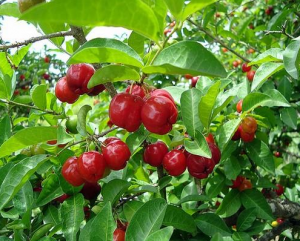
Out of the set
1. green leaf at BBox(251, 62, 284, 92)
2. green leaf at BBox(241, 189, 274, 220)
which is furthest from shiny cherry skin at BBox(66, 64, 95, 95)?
green leaf at BBox(241, 189, 274, 220)

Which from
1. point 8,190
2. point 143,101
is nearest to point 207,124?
point 143,101

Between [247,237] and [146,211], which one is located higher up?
[146,211]

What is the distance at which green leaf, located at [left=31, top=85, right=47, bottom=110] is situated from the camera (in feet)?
5.04

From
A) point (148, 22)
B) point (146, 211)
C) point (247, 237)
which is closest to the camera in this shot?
point (148, 22)

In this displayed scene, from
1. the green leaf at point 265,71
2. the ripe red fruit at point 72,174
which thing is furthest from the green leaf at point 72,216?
the green leaf at point 265,71

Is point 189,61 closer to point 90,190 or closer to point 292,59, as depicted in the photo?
point 292,59

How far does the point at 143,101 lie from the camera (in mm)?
1227

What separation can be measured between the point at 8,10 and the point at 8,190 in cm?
65

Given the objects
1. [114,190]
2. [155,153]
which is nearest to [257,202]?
[155,153]

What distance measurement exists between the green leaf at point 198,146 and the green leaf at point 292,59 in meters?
0.35

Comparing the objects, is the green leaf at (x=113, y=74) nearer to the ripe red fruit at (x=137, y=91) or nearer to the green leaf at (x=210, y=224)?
the ripe red fruit at (x=137, y=91)

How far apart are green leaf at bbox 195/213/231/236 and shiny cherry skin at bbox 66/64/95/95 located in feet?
2.32

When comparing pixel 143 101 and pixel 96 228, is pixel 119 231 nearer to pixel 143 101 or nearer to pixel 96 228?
pixel 96 228

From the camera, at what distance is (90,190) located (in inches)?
58.5
